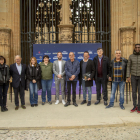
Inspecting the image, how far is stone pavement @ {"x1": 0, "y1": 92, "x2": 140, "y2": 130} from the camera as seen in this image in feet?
13.1

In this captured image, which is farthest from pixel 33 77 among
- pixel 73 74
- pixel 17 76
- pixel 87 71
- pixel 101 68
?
pixel 101 68

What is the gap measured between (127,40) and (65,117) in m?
5.20

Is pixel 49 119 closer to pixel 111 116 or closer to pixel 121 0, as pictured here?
pixel 111 116

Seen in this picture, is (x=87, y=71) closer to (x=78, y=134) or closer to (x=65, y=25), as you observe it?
(x=78, y=134)

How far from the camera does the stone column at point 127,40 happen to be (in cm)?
812

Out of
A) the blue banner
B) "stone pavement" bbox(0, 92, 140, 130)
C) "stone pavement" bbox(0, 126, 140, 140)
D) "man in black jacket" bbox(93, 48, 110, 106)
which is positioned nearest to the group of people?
"man in black jacket" bbox(93, 48, 110, 106)

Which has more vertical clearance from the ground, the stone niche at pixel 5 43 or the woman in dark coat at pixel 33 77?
the stone niche at pixel 5 43

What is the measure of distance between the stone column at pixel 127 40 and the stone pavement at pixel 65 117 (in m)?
3.20

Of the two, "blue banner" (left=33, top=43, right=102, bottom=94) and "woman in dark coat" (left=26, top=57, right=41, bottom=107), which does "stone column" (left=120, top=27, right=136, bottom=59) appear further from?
"woman in dark coat" (left=26, top=57, right=41, bottom=107)

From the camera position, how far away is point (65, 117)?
4.55 metres

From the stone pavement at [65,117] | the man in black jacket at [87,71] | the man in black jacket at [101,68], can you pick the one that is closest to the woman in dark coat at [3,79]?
the stone pavement at [65,117]

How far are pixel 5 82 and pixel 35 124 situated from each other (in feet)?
5.73

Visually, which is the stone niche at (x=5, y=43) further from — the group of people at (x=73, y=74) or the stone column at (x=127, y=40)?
the stone column at (x=127, y=40)

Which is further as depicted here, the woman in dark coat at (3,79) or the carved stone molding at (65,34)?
the carved stone molding at (65,34)
